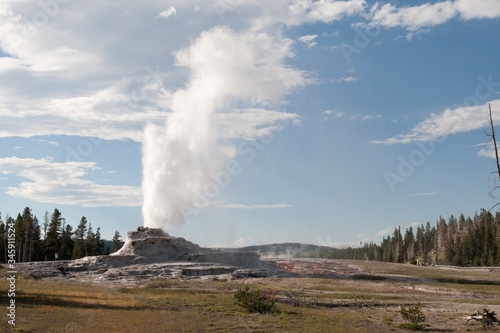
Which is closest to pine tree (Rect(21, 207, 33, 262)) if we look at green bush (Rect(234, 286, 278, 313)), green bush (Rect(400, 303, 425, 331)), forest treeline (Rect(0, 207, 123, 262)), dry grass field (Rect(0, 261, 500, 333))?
forest treeline (Rect(0, 207, 123, 262))

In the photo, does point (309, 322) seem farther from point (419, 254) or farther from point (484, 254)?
point (419, 254)

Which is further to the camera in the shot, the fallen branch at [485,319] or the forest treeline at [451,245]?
the forest treeline at [451,245]

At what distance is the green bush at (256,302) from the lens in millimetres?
36031

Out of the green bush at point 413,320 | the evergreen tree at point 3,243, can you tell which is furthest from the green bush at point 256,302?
the evergreen tree at point 3,243

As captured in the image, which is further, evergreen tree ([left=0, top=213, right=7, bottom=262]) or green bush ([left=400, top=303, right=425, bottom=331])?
evergreen tree ([left=0, top=213, right=7, bottom=262])

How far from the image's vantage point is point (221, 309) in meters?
36.6

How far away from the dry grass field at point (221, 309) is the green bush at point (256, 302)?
26.9 inches

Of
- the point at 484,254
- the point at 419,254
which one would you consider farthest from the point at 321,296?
the point at 419,254

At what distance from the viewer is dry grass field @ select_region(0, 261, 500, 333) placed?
28797mm

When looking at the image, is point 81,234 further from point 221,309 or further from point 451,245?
point 451,245

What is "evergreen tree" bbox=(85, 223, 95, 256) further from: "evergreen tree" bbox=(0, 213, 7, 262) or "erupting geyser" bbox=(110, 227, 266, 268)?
"erupting geyser" bbox=(110, 227, 266, 268)

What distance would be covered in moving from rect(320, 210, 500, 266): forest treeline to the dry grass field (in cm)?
8193

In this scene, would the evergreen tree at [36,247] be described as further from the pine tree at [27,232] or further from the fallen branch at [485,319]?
the fallen branch at [485,319]

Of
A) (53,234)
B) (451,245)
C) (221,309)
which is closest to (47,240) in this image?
(53,234)
